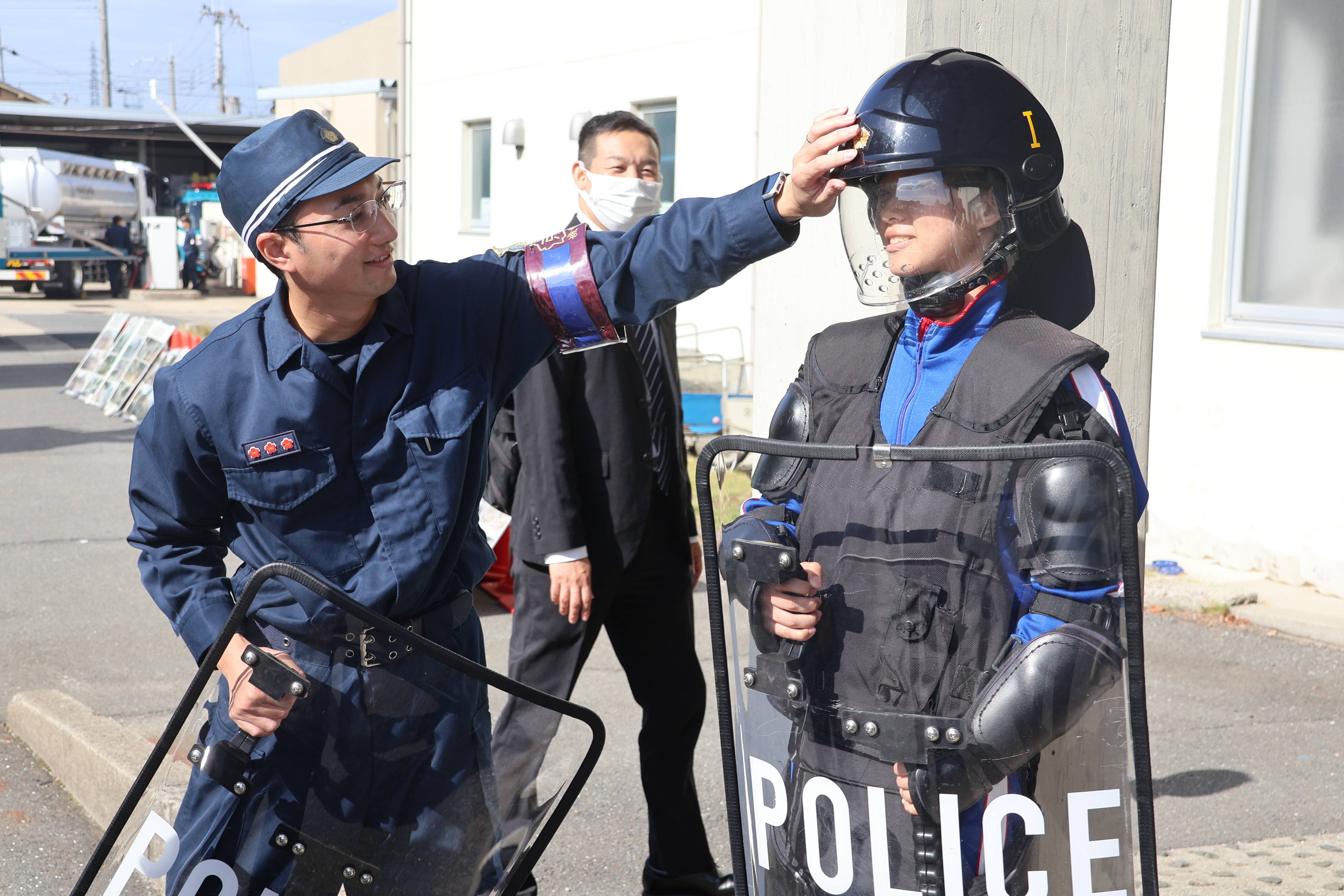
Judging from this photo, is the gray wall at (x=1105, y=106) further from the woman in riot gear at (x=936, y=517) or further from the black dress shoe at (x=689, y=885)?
the black dress shoe at (x=689, y=885)

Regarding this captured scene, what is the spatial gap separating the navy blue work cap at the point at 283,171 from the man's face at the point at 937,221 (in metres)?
0.81

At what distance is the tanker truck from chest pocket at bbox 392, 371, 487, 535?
90.0ft

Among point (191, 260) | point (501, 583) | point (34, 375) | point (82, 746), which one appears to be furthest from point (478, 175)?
point (191, 260)

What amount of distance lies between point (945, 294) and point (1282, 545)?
487 cm

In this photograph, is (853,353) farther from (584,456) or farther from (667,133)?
(667,133)

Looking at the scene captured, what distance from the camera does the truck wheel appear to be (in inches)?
1161

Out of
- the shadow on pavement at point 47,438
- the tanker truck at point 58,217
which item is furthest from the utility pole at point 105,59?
the shadow on pavement at point 47,438

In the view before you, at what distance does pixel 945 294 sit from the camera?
6.16 feet

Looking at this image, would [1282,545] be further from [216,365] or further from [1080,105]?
[216,365]

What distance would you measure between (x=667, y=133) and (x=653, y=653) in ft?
31.2

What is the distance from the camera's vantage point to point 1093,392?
176 centimetres

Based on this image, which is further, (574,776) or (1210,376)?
(1210,376)

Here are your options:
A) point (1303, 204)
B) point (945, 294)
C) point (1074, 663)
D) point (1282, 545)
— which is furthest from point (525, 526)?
point (1303, 204)

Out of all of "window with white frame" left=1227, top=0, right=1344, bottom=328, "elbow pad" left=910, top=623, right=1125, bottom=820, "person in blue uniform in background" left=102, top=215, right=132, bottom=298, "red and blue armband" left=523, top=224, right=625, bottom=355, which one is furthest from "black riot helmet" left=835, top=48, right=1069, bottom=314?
"person in blue uniform in background" left=102, top=215, right=132, bottom=298
